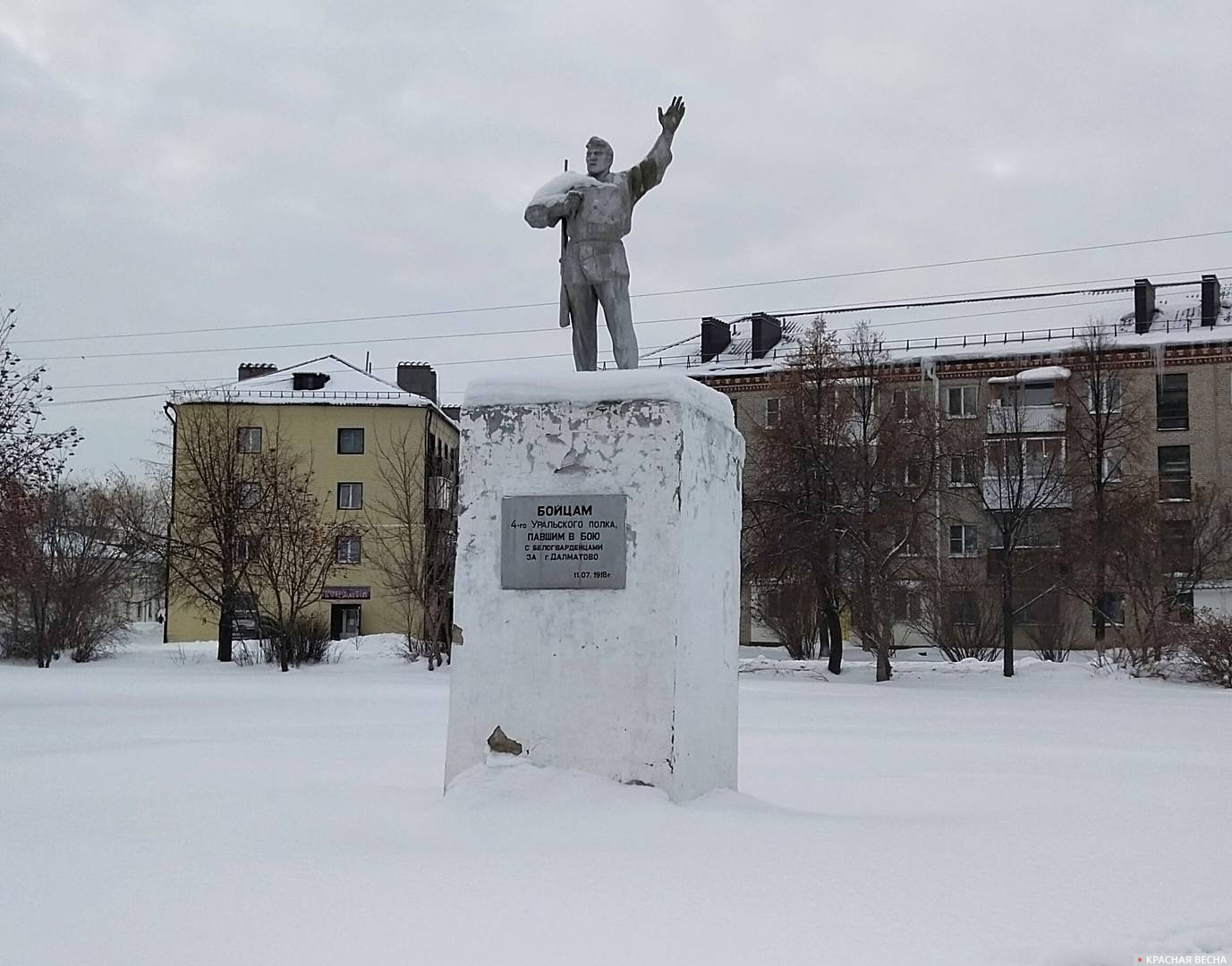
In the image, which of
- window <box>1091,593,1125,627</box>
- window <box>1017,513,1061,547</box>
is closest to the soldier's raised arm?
window <box>1091,593,1125,627</box>

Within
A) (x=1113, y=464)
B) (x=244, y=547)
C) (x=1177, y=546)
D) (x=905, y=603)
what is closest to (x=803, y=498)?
(x=905, y=603)

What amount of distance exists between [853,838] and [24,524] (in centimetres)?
1803

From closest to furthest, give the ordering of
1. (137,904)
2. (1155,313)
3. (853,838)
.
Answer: (137,904), (853,838), (1155,313)

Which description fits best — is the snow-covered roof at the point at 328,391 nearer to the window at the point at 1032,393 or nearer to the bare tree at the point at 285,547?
the bare tree at the point at 285,547

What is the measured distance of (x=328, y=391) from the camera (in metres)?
54.0

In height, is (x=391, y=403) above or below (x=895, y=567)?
above

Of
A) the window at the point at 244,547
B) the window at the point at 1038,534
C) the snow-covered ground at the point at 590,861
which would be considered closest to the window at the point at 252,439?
the window at the point at 244,547

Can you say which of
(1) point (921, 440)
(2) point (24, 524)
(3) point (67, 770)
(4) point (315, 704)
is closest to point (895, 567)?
(1) point (921, 440)

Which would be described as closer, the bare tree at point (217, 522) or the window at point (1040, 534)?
the bare tree at point (217, 522)

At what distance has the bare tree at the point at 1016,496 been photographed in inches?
1460

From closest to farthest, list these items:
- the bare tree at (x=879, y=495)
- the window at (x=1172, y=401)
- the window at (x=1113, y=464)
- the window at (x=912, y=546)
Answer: the bare tree at (x=879, y=495) < the window at (x=912, y=546) < the window at (x=1113, y=464) < the window at (x=1172, y=401)

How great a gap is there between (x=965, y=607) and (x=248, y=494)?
2098 centimetres

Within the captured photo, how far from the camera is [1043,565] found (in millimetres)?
40688

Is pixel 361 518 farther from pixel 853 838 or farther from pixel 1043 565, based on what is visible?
pixel 853 838
